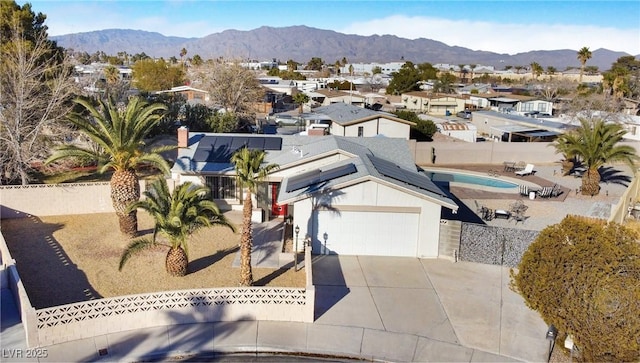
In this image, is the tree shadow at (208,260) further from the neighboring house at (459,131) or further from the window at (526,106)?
the window at (526,106)

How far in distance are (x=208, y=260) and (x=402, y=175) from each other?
9.13m

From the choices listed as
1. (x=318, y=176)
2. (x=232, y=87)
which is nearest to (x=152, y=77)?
(x=232, y=87)

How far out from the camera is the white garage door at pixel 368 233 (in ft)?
69.4

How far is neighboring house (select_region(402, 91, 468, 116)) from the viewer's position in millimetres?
75125

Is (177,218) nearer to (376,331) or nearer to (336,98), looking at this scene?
(376,331)

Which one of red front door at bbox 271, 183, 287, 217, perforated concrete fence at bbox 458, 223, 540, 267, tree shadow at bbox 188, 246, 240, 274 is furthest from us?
red front door at bbox 271, 183, 287, 217

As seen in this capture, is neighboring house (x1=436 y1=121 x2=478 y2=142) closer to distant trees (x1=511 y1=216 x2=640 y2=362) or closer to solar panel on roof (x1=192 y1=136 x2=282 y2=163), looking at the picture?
solar panel on roof (x1=192 y1=136 x2=282 y2=163)

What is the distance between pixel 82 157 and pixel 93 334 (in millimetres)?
10127

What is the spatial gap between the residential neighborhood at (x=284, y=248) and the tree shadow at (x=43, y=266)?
0.31ft

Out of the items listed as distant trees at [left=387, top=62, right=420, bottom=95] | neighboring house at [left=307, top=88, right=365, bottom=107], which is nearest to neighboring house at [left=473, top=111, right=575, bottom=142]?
neighboring house at [left=307, top=88, right=365, bottom=107]

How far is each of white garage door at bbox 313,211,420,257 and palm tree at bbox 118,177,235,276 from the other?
15.9 ft

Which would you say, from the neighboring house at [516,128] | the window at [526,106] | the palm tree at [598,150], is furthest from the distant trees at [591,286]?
the window at [526,106]

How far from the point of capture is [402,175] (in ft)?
75.2

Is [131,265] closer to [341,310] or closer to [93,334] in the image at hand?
[93,334]
